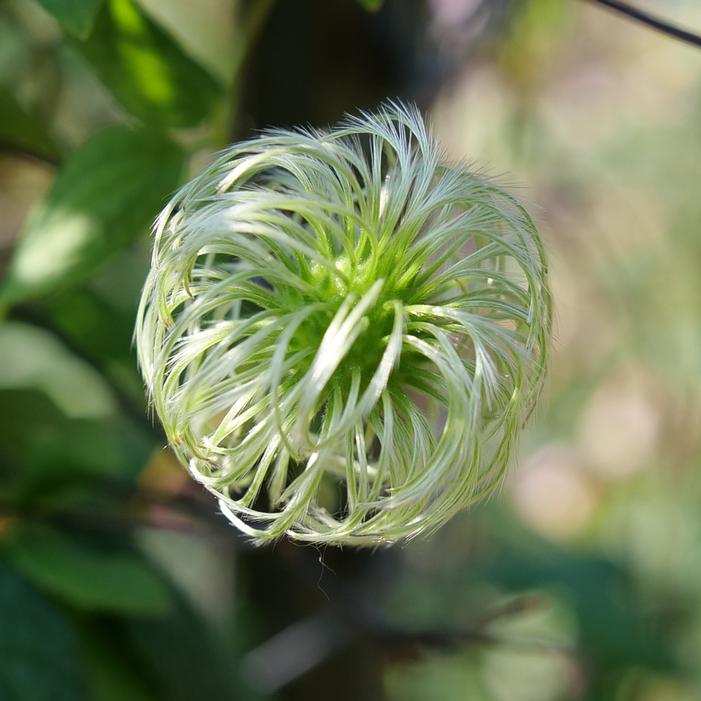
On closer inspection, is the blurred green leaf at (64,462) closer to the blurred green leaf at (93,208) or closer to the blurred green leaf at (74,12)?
the blurred green leaf at (93,208)

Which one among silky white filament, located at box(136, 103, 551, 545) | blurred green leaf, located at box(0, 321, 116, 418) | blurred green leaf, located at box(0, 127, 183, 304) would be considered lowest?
blurred green leaf, located at box(0, 321, 116, 418)

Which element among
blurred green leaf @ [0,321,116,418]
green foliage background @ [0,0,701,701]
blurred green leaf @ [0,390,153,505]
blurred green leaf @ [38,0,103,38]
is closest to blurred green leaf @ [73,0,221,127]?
green foliage background @ [0,0,701,701]

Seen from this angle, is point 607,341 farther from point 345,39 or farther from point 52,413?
point 52,413

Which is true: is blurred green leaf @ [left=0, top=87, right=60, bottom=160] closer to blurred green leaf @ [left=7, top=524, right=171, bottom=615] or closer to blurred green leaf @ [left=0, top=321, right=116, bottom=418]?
blurred green leaf @ [left=7, top=524, right=171, bottom=615]

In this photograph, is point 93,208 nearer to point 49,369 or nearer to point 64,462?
point 64,462

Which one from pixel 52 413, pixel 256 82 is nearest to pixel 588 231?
pixel 256 82

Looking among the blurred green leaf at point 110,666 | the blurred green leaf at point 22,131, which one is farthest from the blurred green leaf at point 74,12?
the blurred green leaf at point 110,666

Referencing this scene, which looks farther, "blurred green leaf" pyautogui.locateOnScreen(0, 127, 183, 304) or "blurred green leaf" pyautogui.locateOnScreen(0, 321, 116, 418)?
"blurred green leaf" pyautogui.locateOnScreen(0, 321, 116, 418)
